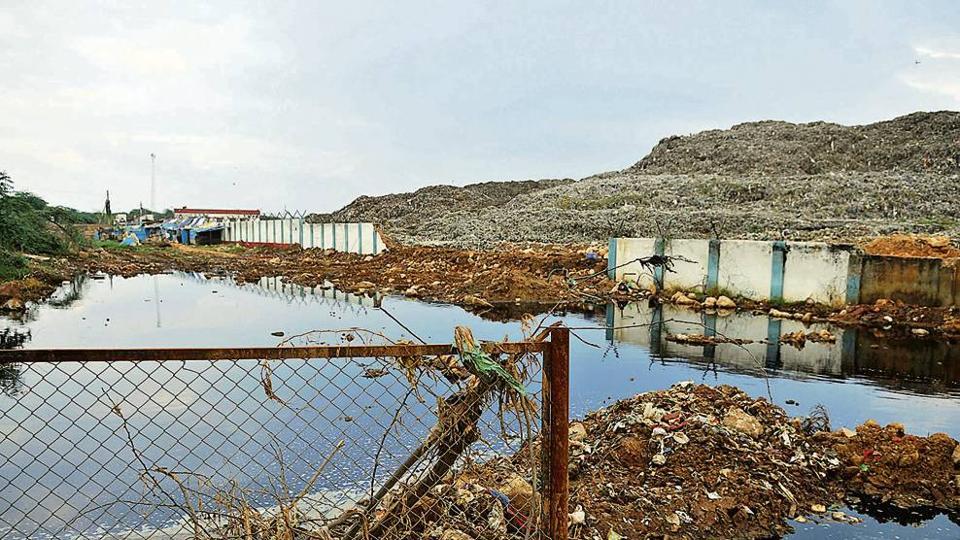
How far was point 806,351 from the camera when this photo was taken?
30.2 feet

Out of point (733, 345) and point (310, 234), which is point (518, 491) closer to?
point (733, 345)

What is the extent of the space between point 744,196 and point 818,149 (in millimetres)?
13312

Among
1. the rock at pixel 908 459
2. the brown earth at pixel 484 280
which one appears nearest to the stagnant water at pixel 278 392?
the rock at pixel 908 459

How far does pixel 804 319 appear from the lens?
11734mm

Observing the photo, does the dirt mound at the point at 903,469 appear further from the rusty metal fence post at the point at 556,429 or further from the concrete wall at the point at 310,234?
the concrete wall at the point at 310,234

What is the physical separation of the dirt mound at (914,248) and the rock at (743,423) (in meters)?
9.53

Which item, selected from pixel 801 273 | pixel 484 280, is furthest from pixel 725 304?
pixel 484 280

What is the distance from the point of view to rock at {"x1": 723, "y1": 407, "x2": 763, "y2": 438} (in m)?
4.54

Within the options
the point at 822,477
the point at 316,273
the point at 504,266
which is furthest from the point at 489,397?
the point at 316,273

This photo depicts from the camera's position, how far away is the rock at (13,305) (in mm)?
12391

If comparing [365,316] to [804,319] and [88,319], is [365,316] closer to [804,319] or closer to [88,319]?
[88,319]

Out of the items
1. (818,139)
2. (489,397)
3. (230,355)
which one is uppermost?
(818,139)

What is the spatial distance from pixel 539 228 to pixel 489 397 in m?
25.6

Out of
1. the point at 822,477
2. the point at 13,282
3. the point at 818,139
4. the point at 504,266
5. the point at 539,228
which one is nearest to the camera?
the point at 822,477
